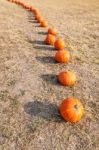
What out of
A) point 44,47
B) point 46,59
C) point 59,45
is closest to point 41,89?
point 46,59

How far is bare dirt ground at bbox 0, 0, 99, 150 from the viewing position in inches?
205

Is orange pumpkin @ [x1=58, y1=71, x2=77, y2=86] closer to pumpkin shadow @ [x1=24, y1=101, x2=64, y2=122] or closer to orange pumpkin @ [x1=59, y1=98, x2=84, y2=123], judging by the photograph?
pumpkin shadow @ [x1=24, y1=101, x2=64, y2=122]

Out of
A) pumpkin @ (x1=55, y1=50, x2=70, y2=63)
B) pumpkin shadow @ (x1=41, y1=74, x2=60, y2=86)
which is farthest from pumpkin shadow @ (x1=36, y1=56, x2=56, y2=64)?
pumpkin shadow @ (x1=41, y1=74, x2=60, y2=86)

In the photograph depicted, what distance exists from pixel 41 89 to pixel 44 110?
0.92 meters

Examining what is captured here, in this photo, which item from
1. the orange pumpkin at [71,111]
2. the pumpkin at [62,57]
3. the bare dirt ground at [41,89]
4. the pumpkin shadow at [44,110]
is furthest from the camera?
the pumpkin at [62,57]

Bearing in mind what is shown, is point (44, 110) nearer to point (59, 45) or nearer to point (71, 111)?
point (71, 111)

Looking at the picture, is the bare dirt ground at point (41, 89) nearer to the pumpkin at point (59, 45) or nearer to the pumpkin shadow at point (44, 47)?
the pumpkin shadow at point (44, 47)

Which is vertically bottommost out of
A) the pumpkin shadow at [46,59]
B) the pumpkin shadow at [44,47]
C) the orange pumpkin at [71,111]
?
the orange pumpkin at [71,111]

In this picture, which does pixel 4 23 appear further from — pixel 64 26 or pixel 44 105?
pixel 44 105

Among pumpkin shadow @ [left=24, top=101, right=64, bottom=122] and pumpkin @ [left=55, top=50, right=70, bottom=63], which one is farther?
pumpkin @ [left=55, top=50, right=70, bottom=63]

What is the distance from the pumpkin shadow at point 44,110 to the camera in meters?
5.76

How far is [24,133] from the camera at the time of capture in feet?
17.3

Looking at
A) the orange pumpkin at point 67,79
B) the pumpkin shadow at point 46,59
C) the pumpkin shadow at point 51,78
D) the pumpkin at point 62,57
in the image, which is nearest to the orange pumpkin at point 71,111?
the orange pumpkin at point 67,79

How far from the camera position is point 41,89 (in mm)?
6793
